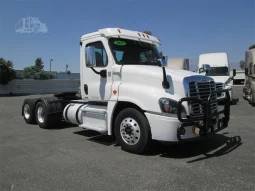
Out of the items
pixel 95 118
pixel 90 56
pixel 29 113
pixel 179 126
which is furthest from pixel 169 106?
pixel 29 113

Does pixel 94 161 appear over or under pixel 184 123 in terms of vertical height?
under

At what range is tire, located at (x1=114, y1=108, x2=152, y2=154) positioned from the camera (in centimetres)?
536

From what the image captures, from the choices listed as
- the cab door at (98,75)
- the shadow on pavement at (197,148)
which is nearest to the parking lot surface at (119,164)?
the shadow on pavement at (197,148)

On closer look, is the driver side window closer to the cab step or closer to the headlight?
the cab step

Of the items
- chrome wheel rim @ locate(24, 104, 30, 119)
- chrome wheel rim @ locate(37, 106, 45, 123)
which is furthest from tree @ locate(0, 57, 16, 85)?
chrome wheel rim @ locate(37, 106, 45, 123)

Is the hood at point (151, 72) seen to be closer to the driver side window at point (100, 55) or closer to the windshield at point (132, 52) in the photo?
the windshield at point (132, 52)

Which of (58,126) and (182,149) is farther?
(58,126)

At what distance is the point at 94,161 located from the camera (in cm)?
519

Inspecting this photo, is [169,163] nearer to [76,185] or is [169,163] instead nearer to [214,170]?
[214,170]

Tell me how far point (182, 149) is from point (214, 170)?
1464 mm

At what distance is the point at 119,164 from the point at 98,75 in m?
2.54

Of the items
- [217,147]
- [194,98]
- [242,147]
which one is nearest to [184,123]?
[194,98]

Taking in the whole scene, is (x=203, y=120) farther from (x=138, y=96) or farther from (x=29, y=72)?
(x=29, y=72)

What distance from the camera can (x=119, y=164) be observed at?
499 centimetres
